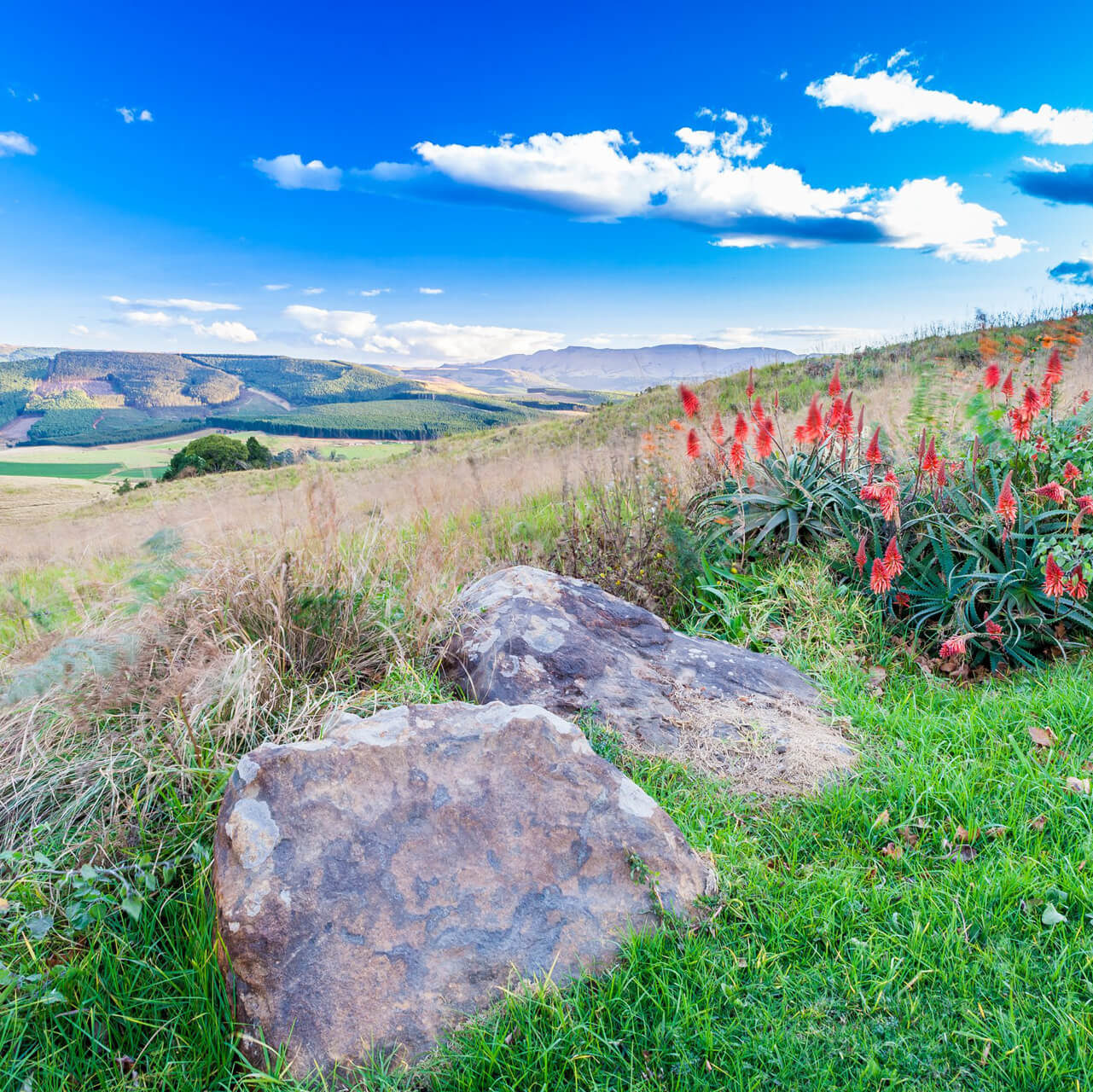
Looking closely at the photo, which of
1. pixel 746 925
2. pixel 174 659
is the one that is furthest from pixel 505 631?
pixel 746 925

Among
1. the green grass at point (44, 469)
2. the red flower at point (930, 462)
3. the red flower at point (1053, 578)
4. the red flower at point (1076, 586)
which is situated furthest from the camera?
the green grass at point (44, 469)

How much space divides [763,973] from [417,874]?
1057mm

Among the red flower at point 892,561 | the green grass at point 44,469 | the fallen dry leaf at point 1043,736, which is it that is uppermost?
the red flower at point 892,561

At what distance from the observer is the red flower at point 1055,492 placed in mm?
3999

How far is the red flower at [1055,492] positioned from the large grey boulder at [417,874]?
3.42 meters

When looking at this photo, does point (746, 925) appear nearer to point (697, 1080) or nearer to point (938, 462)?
point (697, 1080)

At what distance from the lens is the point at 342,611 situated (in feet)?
11.1

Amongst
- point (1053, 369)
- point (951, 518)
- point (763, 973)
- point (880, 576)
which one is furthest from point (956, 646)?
point (763, 973)

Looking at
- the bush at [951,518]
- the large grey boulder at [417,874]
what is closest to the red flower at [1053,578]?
the bush at [951,518]

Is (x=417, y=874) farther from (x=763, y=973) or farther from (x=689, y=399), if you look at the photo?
(x=689, y=399)

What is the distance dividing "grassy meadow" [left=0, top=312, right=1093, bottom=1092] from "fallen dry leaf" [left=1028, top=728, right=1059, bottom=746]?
1 centimetres

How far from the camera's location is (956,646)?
153 inches

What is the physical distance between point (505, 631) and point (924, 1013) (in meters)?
2.27

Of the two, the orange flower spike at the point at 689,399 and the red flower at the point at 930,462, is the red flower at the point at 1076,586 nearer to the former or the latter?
the red flower at the point at 930,462
